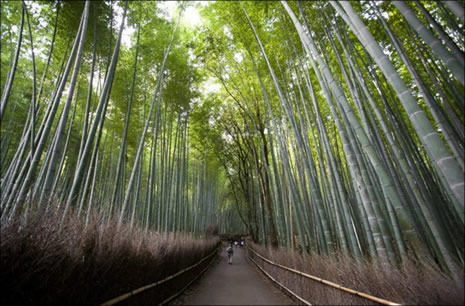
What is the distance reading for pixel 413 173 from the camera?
2.14m

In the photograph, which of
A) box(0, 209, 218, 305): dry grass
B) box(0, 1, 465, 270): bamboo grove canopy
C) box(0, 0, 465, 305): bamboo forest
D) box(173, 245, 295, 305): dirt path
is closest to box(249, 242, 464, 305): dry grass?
box(0, 0, 465, 305): bamboo forest

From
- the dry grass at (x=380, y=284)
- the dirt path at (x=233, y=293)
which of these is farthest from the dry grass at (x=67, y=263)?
the dry grass at (x=380, y=284)

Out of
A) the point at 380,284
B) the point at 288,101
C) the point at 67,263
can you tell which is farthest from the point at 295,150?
the point at 67,263

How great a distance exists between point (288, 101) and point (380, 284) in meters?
3.32

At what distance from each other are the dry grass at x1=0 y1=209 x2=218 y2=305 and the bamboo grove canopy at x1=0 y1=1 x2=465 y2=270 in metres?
0.20

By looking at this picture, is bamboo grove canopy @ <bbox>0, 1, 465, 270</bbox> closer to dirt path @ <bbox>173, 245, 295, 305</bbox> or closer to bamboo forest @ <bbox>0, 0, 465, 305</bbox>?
bamboo forest @ <bbox>0, 0, 465, 305</bbox>

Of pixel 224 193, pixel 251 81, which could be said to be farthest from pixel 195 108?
pixel 224 193

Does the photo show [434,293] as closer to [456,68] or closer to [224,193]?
[456,68]

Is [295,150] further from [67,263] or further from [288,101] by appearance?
[67,263]

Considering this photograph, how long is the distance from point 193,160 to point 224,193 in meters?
7.66

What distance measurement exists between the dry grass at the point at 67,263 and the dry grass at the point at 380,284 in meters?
2.03

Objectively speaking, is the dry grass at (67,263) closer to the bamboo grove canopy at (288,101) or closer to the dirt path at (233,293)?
the bamboo grove canopy at (288,101)

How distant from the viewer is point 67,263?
4.09 ft

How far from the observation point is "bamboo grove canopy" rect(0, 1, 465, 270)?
178cm
